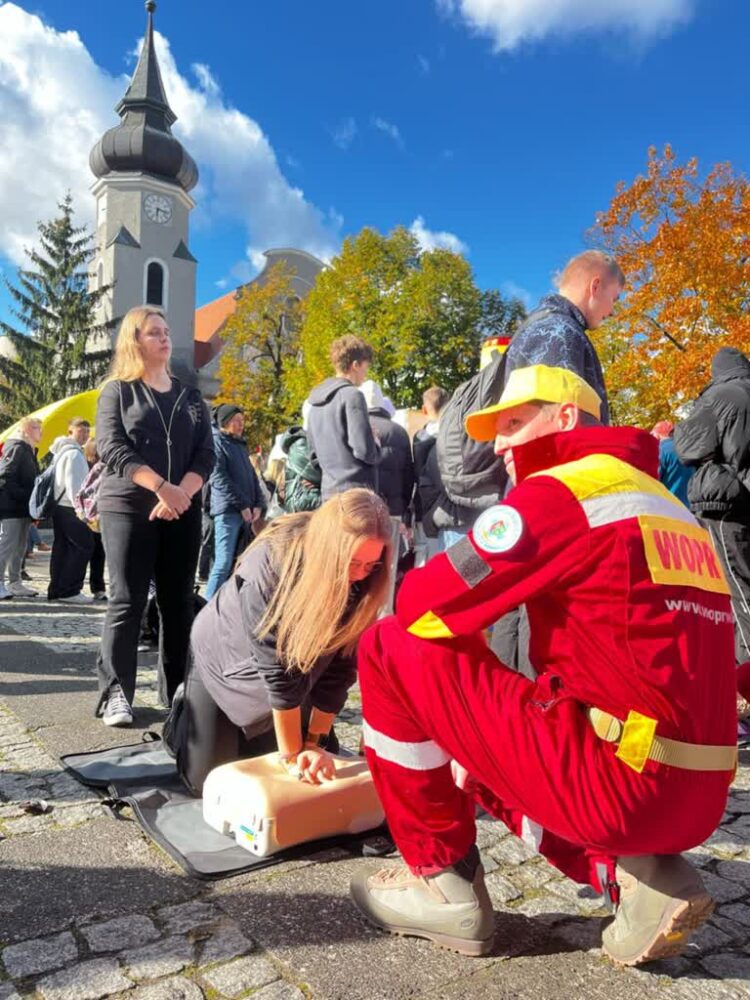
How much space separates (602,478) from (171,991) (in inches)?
59.0

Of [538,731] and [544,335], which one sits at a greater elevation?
[544,335]

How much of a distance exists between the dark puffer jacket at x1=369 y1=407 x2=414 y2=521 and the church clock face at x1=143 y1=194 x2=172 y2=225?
49.7 metres

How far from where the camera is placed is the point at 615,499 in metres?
1.77

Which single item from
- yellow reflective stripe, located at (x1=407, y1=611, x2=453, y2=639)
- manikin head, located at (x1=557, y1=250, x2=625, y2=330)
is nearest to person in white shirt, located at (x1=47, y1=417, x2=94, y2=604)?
manikin head, located at (x1=557, y1=250, x2=625, y2=330)

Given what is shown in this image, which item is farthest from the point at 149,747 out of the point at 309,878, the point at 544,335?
the point at 544,335

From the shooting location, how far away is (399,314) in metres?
32.2

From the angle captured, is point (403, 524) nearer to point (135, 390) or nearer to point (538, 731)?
point (135, 390)

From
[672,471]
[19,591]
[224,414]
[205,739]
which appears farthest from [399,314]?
[205,739]

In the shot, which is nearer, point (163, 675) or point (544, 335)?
point (544, 335)

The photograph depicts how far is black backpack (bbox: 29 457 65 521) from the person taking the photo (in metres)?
8.90

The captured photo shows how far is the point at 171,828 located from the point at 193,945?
689 millimetres

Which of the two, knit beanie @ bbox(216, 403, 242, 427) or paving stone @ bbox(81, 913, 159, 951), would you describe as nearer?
paving stone @ bbox(81, 913, 159, 951)

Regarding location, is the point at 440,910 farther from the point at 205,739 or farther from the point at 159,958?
the point at 205,739

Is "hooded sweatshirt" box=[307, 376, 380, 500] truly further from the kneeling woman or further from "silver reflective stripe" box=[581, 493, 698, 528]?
"silver reflective stripe" box=[581, 493, 698, 528]
